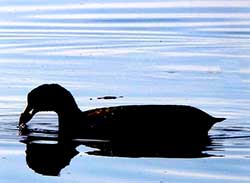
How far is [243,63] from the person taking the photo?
72.3 feet

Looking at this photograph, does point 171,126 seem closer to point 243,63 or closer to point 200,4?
point 243,63

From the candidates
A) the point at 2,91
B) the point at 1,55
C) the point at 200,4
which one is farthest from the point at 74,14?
the point at 2,91

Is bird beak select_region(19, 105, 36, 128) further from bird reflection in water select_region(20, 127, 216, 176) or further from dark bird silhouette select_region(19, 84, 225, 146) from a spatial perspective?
bird reflection in water select_region(20, 127, 216, 176)

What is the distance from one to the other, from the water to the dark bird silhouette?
245 millimetres

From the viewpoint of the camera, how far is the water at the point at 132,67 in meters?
14.1

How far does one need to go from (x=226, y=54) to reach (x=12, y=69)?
13.1ft

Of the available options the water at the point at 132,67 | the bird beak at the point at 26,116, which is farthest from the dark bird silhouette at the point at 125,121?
the water at the point at 132,67

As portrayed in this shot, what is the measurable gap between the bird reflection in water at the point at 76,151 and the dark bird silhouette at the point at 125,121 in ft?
1.02

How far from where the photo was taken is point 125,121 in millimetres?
16672

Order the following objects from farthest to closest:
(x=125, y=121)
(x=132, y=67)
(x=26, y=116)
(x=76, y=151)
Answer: (x=132, y=67), (x=26, y=116), (x=125, y=121), (x=76, y=151)

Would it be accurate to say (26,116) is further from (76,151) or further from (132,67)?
(132,67)

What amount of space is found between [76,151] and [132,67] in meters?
6.31

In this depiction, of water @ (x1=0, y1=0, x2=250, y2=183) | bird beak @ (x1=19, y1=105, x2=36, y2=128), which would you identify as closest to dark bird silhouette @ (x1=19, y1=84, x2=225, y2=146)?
bird beak @ (x1=19, y1=105, x2=36, y2=128)

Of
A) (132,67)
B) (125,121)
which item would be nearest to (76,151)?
(125,121)
